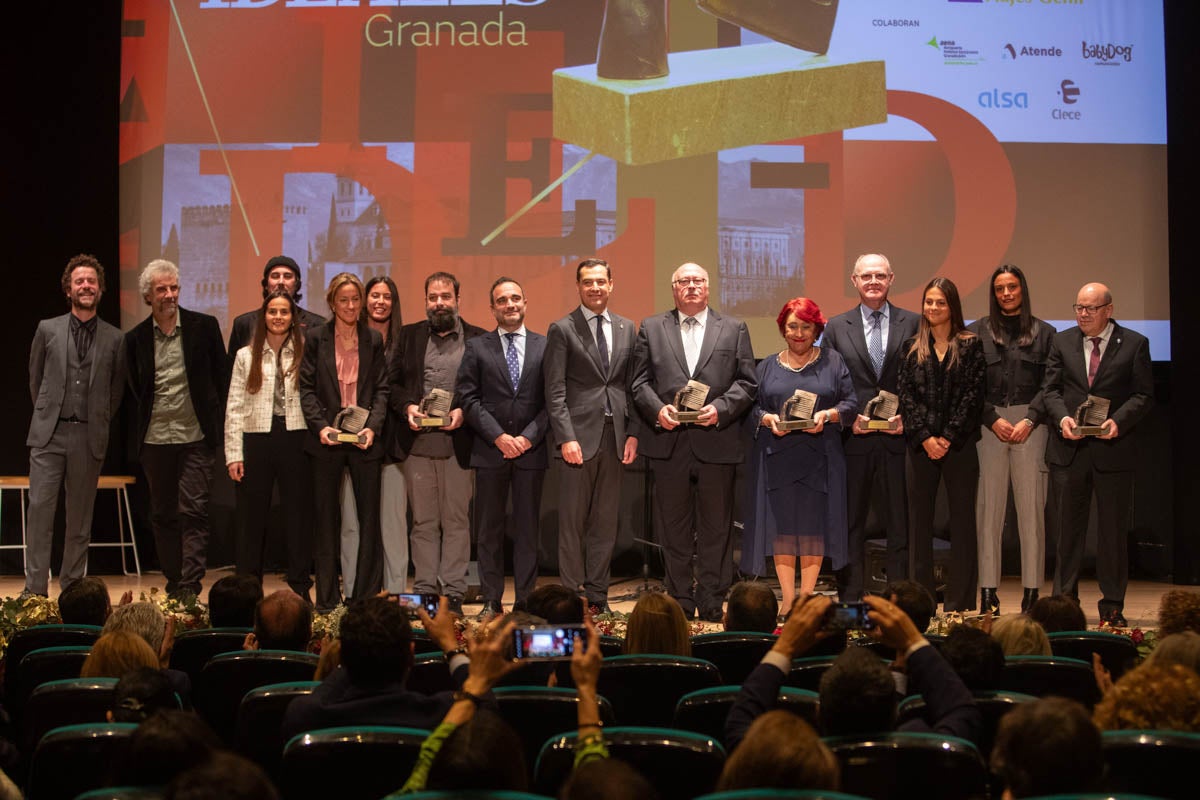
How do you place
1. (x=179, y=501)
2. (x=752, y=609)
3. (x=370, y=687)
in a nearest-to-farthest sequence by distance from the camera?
1. (x=370, y=687)
2. (x=752, y=609)
3. (x=179, y=501)

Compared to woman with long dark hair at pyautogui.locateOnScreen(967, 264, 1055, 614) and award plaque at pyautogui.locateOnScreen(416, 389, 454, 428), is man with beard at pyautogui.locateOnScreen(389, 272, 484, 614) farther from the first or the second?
woman with long dark hair at pyautogui.locateOnScreen(967, 264, 1055, 614)

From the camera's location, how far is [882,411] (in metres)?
6.01

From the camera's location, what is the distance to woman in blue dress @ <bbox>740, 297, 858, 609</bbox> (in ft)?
19.7

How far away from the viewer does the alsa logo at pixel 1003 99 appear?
772 cm

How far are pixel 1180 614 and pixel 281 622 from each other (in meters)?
2.56

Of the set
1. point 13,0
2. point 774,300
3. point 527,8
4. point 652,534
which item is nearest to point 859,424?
point 774,300

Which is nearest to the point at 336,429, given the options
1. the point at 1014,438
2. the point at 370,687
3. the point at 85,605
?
the point at 85,605

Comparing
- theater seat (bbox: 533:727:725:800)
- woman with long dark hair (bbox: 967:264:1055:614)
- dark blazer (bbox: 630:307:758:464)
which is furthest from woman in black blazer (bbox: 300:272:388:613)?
theater seat (bbox: 533:727:725:800)

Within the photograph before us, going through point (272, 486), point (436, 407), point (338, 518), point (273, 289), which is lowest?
point (338, 518)

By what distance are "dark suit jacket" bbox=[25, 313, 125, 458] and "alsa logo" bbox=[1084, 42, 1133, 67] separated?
238 inches

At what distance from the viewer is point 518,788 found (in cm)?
214

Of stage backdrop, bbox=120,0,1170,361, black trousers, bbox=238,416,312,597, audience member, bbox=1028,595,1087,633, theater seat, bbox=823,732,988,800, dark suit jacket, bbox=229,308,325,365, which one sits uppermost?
stage backdrop, bbox=120,0,1170,361

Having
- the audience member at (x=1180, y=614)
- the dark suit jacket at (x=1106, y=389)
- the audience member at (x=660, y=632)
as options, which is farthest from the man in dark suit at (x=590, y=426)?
the audience member at (x=1180, y=614)

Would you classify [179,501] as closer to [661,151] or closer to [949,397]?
[661,151]
